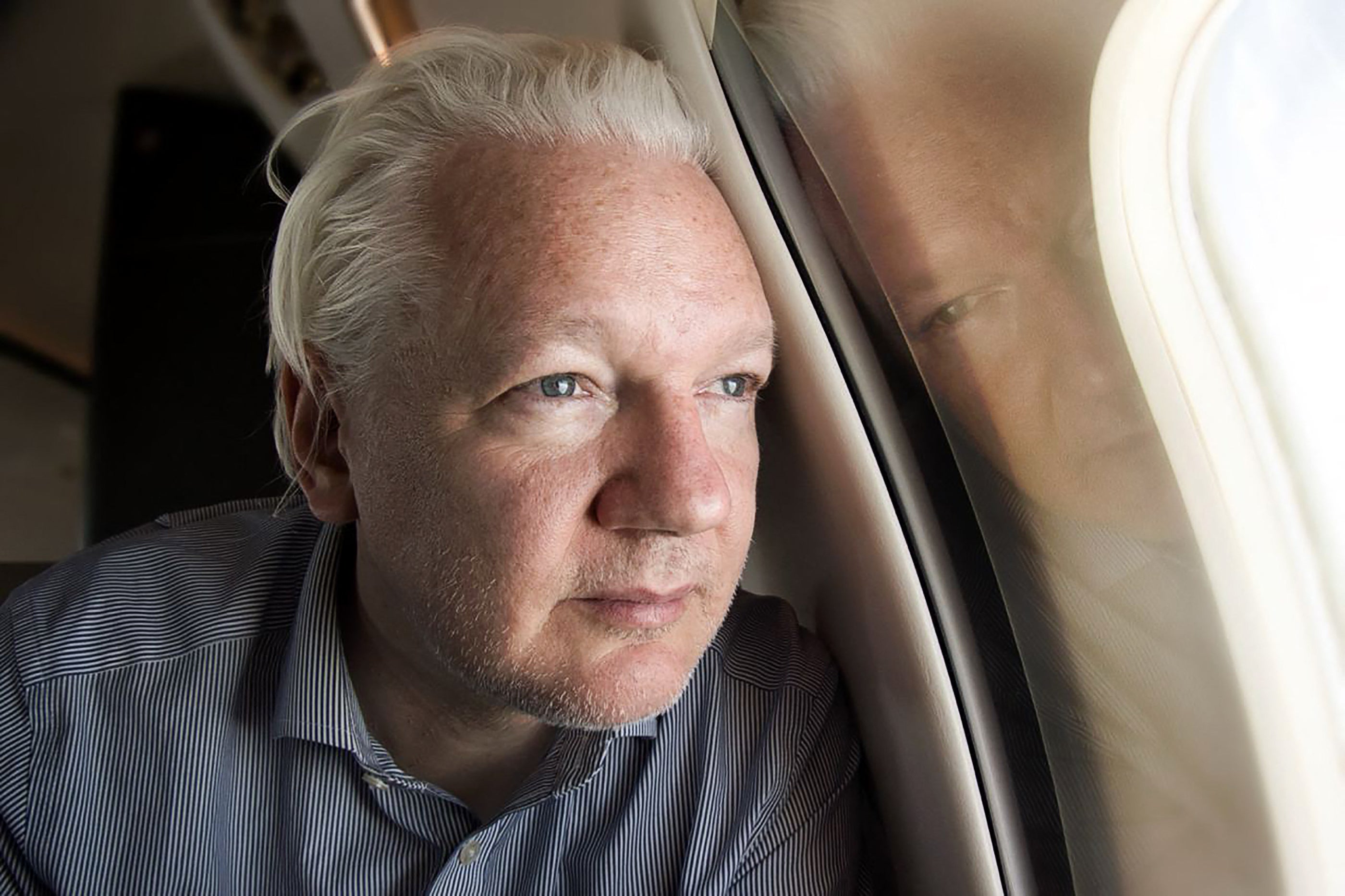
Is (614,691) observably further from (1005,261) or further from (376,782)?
(1005,261)

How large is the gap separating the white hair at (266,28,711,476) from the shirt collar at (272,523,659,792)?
0.20 metres

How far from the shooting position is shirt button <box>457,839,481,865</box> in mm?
984

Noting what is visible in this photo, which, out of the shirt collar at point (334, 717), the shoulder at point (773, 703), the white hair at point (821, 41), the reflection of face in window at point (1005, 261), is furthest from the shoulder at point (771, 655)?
the white hair at point (821, 41)

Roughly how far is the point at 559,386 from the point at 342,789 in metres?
0.51

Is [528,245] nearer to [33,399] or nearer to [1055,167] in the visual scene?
[1055,167]

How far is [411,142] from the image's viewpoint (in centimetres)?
100

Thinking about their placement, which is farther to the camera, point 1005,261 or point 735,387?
point 735,387

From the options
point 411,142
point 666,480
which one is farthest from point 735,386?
point 411,142

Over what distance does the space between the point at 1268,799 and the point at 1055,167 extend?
1.50 feet

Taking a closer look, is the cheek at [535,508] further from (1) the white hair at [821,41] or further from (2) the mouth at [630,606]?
(1) the white hair at [821,41]

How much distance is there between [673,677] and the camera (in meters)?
0.91

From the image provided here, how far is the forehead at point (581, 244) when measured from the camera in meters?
0.86

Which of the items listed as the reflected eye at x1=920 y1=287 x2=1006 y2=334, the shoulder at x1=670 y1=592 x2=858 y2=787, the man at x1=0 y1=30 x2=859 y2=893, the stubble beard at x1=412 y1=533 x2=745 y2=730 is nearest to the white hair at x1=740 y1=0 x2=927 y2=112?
the man at x1=0 y1=30 x2=859 y2=893

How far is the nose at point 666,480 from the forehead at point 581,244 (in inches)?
3.5
